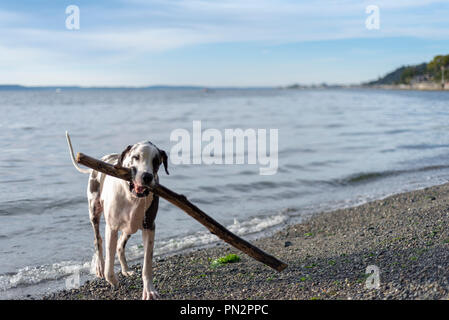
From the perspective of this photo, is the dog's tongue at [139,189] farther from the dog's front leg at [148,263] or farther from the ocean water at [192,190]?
the ocean water at [192,190]

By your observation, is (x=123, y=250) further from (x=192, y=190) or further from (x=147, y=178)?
(x=192, y=190)

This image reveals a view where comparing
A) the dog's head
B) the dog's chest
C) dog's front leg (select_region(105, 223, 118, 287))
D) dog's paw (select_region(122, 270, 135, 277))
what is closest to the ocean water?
dog's paw (select_region(122, 270, 135, 277))

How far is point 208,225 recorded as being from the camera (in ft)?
21.5

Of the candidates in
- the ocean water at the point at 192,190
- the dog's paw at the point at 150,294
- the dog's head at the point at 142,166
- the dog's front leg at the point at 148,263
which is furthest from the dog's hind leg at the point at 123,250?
the dog's head at the point at 142,166

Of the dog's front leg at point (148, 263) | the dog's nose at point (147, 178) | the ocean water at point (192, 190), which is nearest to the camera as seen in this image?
the dog's nose at point (147, 178)

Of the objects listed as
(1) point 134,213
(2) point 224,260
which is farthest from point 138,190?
(2) point 224,260

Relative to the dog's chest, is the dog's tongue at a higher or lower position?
higher

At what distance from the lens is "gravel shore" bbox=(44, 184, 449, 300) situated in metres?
6.47

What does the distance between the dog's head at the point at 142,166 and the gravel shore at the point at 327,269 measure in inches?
78.1

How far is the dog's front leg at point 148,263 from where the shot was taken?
6621mm

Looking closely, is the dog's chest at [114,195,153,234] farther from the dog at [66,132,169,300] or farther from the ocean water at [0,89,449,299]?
the ocean water at [0,89,449,299]

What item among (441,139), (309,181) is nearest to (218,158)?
(309,181)
